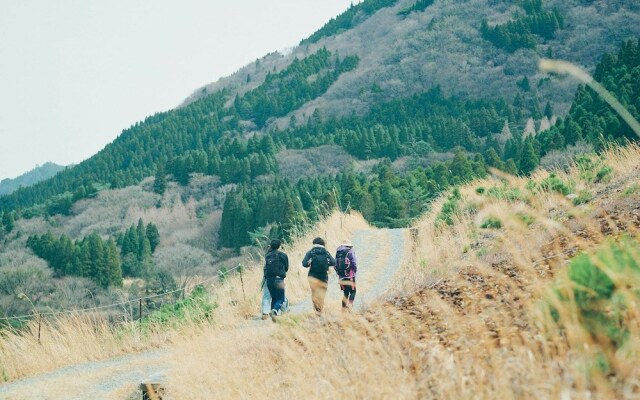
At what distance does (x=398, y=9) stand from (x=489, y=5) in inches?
1361

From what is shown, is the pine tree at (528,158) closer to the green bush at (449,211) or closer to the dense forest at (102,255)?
the green bush at (449,211)

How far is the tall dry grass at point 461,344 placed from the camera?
3.33 m

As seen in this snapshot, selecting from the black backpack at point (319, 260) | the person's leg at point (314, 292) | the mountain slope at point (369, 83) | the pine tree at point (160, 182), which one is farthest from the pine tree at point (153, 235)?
the black backpack at point (319, 260)

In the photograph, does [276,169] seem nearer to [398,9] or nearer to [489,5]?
[489,5]

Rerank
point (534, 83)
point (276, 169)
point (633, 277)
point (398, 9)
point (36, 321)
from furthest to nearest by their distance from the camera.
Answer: point (398, 9) → point (534, 83) → point (276, 169) → point (36, 321) → point (633, 277)

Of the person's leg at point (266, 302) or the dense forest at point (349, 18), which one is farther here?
the dense forest at point (349, 18)

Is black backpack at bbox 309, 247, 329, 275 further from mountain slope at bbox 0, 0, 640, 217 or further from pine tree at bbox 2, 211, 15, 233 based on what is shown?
pine tree at bbox 2, 211, 15, 233

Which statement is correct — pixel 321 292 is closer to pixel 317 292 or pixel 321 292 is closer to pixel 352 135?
pixel 317 292

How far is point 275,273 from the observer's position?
10.3 meters

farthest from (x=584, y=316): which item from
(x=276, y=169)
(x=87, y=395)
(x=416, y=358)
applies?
(x=276, y=169)

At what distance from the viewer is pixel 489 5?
133m

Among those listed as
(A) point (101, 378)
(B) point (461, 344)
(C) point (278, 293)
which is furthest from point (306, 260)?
(B) point (461, 344)

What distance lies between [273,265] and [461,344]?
624 cm

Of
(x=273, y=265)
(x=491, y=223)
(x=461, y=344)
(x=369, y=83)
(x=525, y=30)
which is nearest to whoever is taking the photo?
(x=461, y=344)
